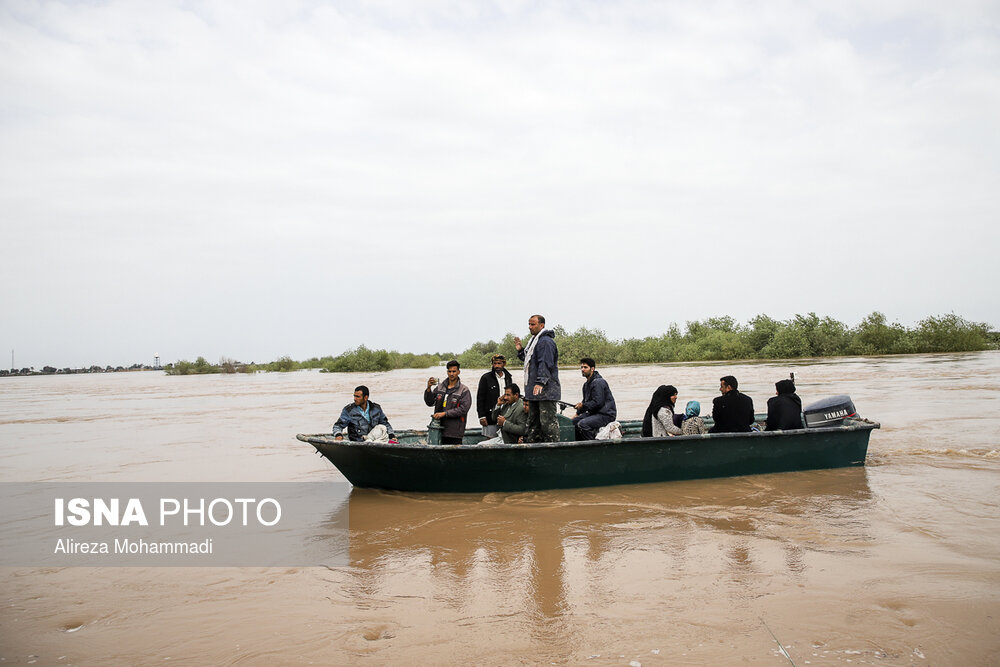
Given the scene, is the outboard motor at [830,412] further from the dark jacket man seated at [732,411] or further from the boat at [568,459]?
the dark jacket man seated at [732,411]

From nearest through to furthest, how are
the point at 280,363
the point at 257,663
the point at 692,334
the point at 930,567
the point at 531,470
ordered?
the point at 257,663
the point at 930,567
the point at 531,470
the point at 692,334
the point at 280,363

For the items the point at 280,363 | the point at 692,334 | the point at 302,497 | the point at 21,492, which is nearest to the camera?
the point at 302,497

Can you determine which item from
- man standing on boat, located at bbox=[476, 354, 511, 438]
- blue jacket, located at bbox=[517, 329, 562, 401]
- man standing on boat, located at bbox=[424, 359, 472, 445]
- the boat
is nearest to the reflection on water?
the boat

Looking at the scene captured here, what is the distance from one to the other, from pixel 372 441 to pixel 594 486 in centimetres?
256

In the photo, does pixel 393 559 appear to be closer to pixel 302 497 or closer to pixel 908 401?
pixel 302 497

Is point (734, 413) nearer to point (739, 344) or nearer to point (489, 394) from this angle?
point (489, 394)

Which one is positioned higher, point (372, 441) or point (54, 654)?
point (372, 441)

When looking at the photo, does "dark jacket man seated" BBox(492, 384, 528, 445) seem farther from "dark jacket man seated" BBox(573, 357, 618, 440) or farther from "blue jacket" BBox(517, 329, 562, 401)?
"dark jacket man seated" BBox(573, 357, 618, 440)

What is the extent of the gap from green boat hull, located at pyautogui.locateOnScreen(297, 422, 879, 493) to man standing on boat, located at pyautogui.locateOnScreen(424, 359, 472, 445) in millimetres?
729

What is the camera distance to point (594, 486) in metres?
7.14

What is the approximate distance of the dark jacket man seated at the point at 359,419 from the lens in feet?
24.3

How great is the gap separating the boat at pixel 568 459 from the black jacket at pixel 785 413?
0.24m

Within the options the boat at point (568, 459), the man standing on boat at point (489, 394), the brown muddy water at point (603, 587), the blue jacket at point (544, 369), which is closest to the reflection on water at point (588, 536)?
the brown muddy water at point (603, 587)

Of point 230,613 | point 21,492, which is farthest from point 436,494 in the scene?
point 21,492
